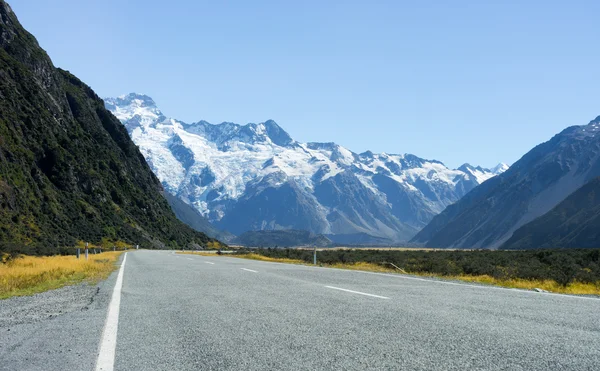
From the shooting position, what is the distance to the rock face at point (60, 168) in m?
74.2

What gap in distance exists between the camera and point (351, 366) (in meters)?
4.63

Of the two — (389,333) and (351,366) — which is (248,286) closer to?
(389,333)

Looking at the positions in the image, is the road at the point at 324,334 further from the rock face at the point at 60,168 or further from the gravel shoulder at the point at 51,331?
the rock face at the point at 60,168

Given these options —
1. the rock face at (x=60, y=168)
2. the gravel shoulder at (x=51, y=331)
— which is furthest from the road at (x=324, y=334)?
the rock face at (x=60, y=168)

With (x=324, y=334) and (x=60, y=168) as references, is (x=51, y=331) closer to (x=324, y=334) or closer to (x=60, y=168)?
(x=324, y=334)

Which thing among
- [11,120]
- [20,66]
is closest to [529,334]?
[11,120]

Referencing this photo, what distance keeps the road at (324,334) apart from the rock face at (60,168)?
153ft

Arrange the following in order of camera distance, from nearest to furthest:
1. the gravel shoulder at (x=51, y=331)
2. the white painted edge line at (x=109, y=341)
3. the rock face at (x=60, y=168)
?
the white painted edge line at (x=109, y=341) < the gravel shoulder at (x=51, y=331) < the rock face at (x=60, y=168)

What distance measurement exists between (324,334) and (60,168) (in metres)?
100

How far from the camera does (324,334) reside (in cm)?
607

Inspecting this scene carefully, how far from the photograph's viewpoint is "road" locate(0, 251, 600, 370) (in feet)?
15.9

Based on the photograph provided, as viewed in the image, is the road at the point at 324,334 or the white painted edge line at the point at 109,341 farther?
the white painted edge line at the point at 109,341

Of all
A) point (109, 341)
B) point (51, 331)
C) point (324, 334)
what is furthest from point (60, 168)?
point (324, 334)

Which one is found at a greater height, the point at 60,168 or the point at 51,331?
the point at 60,168
